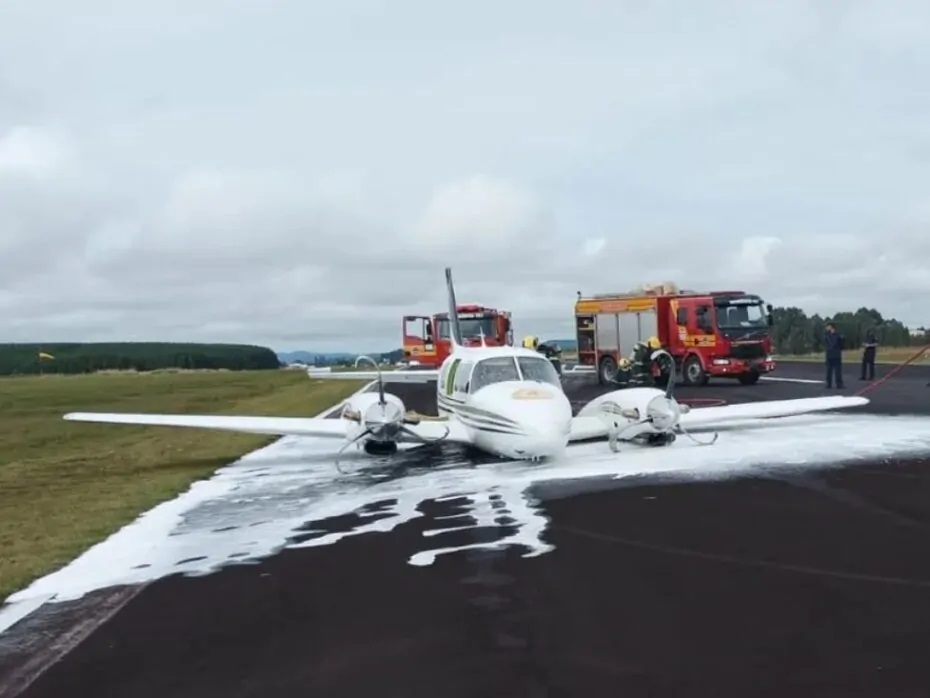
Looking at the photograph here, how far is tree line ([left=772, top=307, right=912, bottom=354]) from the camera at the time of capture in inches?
3098

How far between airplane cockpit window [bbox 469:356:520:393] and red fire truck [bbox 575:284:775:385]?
20363 mm

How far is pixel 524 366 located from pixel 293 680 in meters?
11.7

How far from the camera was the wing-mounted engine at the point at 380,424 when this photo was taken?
17875 millimetres

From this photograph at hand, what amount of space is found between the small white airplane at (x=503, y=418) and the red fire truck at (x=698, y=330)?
16.9m

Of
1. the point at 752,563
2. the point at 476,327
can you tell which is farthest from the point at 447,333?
the point at 752,563

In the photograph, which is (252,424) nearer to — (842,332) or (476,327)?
(476,327)

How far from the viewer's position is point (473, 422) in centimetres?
1780

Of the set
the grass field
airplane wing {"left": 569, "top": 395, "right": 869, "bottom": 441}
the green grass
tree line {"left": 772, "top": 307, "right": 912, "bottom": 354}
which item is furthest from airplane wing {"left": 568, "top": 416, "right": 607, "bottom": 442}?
tree line {"left": 772, "top": 307, "right": 912, "bottom": 354}

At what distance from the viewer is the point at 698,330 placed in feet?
124

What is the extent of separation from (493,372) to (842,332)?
58.1m

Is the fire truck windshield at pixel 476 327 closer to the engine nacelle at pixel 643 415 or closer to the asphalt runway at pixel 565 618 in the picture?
the engine nacelle at pixel 643 415

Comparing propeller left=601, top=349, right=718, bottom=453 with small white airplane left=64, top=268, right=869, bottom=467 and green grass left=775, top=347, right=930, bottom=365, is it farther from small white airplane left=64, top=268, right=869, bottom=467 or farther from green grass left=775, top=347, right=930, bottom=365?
green grass left=775, top=347, right=930, bottom=365

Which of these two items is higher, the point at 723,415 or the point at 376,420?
the point at 376,420

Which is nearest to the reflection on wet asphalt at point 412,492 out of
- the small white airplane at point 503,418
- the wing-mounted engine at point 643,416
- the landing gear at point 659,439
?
the landing gear at point 659,439
